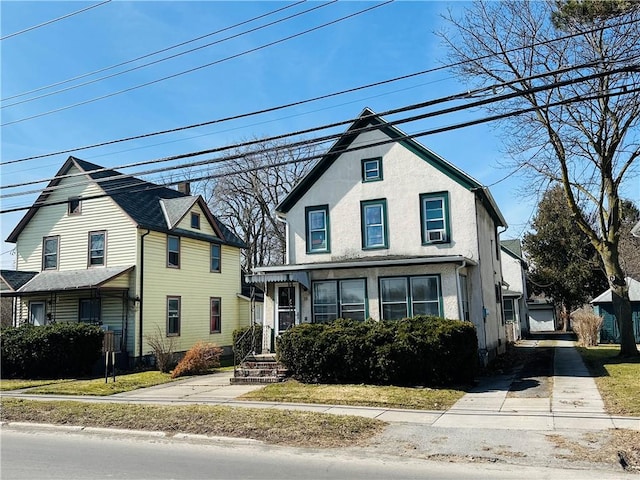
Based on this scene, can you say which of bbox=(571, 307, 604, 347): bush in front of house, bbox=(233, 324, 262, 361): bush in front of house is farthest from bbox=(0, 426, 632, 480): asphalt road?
bbox=(571, 307, 604, 347): bush in front of house

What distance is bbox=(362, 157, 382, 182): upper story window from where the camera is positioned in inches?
730

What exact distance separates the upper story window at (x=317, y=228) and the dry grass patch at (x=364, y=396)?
19.1 feet

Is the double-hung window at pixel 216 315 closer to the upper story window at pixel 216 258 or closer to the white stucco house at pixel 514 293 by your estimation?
the upper story window at pixel 216 258

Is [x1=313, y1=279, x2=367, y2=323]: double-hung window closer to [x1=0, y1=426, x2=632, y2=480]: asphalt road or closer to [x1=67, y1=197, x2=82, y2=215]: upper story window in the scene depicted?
[x1=0, y1=426, x2=632, y2=480]: asphalt road

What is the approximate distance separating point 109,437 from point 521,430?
7.19m

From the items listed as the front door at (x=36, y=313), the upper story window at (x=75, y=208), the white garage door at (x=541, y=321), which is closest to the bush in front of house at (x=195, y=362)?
the front door at (x=36, y=313)

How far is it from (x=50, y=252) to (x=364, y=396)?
18.2m

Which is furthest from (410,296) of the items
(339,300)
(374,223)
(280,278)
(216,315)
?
(216,315)

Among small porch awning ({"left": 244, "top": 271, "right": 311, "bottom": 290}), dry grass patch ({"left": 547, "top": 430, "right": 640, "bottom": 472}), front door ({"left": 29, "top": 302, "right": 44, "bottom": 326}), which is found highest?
small porch awning ({"left": 244, "top": 271, "right": 311, "bottom": 290})

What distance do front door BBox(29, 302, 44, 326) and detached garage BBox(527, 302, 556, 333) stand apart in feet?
126

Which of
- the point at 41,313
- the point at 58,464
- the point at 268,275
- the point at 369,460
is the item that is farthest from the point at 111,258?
the point at 369,460

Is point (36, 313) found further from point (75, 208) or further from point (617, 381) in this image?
point (617, 381)

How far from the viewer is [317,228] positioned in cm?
1912

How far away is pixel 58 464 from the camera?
291 inches
